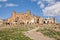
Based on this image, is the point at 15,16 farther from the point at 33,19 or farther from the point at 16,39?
the point at 16,39

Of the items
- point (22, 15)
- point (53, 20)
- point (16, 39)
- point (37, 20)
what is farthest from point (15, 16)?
point (16, 39)

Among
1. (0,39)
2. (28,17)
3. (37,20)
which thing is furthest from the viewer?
(28,17)

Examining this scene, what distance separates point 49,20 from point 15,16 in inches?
1089

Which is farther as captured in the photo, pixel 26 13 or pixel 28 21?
pixel 26 13

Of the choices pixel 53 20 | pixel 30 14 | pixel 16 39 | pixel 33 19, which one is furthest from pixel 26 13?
pixel 16 39

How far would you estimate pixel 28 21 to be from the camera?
122875mm

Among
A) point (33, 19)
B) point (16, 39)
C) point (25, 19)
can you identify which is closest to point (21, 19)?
point (25, 19)

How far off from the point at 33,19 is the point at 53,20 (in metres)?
14.8

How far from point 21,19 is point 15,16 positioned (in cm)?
742

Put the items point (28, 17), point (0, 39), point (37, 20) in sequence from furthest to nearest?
1. point (28, 17)
2. point (37, 20)
3. point (0, 39)

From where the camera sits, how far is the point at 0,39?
24922mm

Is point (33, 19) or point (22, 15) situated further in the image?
point (22, 15)

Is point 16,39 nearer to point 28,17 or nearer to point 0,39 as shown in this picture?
point 0,39

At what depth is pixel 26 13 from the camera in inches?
5162
